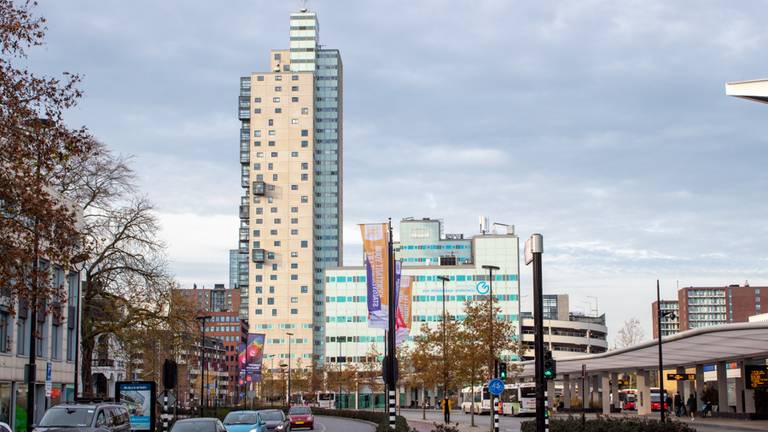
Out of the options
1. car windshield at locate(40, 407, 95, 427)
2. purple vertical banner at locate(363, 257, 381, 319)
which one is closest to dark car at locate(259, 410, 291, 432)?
car windshield at locate(40, 407, 95, 427)

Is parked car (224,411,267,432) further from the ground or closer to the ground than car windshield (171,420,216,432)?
closer to the ground

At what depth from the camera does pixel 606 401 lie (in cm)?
8638

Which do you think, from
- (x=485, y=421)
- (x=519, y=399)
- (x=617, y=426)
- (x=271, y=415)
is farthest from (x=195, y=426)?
(x=519, y=399)

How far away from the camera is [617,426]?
1224 inches

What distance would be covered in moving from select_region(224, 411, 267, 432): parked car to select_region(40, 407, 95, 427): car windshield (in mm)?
9632

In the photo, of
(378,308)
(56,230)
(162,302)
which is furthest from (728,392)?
(56,230)

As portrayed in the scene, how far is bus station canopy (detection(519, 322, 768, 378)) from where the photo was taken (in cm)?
4707

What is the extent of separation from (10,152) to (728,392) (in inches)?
2478

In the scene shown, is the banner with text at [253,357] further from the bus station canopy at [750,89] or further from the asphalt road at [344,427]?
the bus station canopy at [750,89]

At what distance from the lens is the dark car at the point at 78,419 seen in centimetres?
2603

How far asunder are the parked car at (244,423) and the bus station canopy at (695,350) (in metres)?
21.8

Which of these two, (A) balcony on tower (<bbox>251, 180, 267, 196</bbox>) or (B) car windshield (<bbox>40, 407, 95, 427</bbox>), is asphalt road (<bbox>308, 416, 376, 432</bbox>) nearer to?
(B) car windshield (<bbox>40, 407, 95, 427</bbox>)

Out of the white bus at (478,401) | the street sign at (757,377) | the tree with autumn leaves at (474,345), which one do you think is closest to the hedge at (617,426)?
the tree with autumn leaves at (474,345)

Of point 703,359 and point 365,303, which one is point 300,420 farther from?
point 365,303
